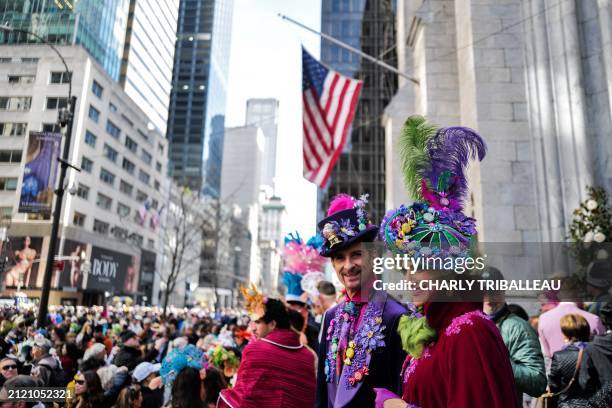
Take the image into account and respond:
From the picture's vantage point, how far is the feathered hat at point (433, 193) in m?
2.14

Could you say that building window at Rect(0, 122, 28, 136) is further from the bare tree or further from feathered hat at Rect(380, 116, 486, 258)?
the bare tree

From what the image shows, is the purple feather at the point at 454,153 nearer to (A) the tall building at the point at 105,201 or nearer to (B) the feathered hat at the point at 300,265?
(B) the feathered hat at the point at 300,265

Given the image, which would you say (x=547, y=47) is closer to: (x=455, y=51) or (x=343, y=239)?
(x=455, y=51)

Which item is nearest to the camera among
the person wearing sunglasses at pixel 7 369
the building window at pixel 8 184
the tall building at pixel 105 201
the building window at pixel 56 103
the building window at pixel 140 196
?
the person wearing sunglasses at pixel 7 369

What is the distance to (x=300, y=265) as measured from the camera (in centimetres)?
785

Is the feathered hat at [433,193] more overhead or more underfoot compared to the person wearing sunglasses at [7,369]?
more overhead

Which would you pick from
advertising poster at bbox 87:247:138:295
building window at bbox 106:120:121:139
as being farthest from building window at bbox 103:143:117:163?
advertising poster at bbox 87:247:138:295

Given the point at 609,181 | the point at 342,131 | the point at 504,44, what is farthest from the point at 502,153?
the point at 342,131

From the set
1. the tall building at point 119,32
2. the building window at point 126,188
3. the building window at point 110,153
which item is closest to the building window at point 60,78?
the tall building at point 119,32

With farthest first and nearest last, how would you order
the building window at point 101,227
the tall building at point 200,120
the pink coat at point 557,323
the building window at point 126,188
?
the tall building at point 200,120 < the building window at point 126,188 < the building window at point 101,227 < the pink coat at point 557,323

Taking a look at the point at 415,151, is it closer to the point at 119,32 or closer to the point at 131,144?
the point at 119,32

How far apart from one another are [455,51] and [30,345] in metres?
14.2

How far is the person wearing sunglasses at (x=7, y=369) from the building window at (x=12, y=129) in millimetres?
3763

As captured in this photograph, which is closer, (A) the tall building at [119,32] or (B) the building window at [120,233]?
(A) the tall building at [119,32]
